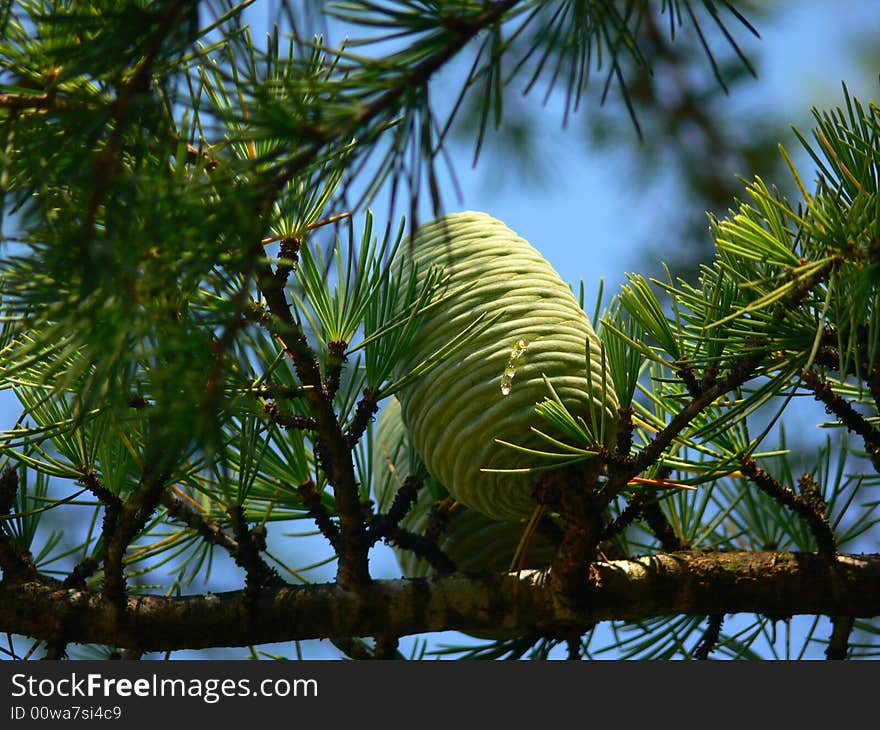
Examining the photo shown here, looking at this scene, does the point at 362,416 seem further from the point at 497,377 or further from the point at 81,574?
the point at 81,574

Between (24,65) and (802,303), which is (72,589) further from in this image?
(802,303)

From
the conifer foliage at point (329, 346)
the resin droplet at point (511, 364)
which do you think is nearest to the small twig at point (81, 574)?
the conifer foliage at point (329, 346)

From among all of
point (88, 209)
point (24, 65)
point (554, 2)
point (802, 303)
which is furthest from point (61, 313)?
point (802, 303)

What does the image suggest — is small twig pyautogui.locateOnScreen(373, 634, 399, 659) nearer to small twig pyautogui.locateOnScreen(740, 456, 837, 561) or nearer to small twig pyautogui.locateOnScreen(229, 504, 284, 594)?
small twig pyautogui.locateOnScreen(229, 504, 284, 594)

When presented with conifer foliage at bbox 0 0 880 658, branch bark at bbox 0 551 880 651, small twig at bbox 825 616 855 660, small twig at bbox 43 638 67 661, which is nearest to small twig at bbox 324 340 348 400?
conifer foliage at bbox 0 0 880 658

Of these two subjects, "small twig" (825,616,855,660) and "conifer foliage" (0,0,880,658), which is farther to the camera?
"small twig" (825,616,855,660)

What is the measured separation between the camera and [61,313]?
1.47ft

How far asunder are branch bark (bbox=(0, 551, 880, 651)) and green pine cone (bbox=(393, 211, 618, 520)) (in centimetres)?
6

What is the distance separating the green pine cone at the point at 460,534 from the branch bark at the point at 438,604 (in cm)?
7

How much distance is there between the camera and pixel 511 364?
66 cm

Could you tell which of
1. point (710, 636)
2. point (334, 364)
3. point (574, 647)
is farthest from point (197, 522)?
point (710, 636)

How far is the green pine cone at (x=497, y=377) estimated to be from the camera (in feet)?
2.15

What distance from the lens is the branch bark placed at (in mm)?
688

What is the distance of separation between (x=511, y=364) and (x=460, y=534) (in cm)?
19
